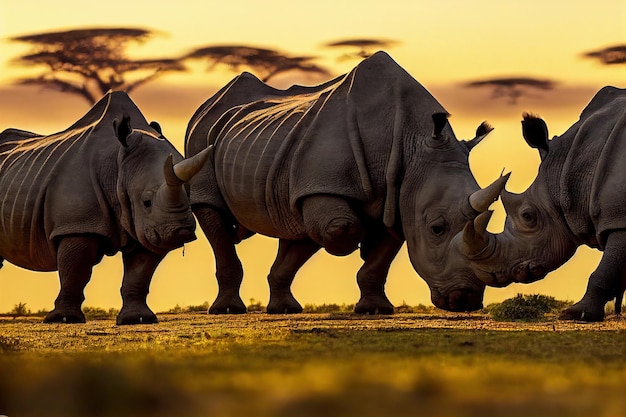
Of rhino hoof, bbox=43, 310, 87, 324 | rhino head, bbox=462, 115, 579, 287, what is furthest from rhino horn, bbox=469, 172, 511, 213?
rhino hoof, bbox=43, 310, 87, 324

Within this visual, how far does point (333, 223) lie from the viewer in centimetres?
1534

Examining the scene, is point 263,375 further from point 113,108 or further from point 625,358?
point 113,108

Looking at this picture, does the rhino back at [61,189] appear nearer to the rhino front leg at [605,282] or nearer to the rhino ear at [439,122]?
the rhino ear at [439,122]

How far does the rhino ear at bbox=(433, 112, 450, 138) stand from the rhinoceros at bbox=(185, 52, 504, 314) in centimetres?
1

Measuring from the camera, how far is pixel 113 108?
16438mm

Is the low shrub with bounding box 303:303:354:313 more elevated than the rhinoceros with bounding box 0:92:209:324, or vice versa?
the rhinoceros with bounding box 0:92:209:324

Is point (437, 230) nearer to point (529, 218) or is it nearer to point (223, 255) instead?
point (529, 218)

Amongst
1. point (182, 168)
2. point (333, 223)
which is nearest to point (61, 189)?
point (182, 168)

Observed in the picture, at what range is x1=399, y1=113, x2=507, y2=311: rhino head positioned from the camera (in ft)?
46.2

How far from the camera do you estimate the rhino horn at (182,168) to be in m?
14.4

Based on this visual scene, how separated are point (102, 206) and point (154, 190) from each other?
786 millimetres

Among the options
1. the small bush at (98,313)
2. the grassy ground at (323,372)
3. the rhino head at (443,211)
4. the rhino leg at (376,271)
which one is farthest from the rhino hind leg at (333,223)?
the small bush at (98,313)

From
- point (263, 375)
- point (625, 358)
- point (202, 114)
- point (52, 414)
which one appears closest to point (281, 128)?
point (202, 114)

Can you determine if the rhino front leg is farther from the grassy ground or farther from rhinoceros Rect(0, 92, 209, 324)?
rhinoceros Rect(0, 92, 209, 324)
